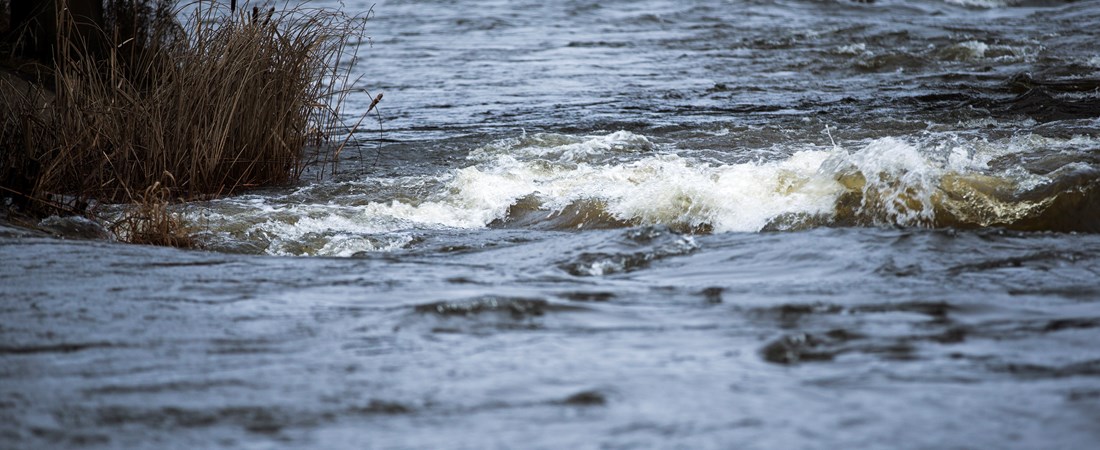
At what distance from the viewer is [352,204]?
723cm

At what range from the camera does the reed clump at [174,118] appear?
6.31m

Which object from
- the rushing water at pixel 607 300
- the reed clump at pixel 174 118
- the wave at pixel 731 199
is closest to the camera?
the rushing water at pixel 607 300

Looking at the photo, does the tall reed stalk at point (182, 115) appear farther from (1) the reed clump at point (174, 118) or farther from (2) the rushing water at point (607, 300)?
(2) the rushing water at point (607, 300)

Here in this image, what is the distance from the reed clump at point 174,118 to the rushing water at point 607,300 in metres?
0.36

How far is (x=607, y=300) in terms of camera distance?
3.90 meters

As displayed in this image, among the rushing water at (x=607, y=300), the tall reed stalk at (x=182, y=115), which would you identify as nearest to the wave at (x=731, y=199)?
the rushing water at (x=607, y=300)

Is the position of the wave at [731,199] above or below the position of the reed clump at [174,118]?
below

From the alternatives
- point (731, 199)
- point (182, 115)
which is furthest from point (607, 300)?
point (182, 115)

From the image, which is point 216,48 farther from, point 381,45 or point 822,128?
point 381,45

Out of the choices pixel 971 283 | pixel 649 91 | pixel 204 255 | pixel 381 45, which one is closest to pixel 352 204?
pixel 204 255

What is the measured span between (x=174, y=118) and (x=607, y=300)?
4.04m

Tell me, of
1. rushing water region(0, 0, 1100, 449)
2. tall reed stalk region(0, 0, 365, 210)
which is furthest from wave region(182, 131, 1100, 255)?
tall reed stalk region(0, 0, 365, 210)

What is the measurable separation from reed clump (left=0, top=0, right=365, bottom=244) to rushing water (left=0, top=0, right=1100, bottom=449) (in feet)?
1.17

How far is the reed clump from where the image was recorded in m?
6.31
